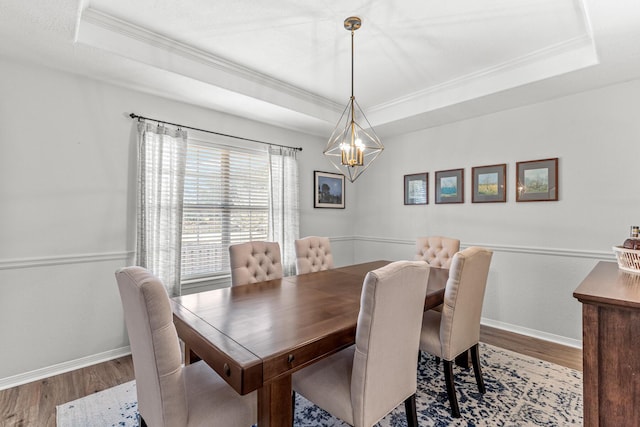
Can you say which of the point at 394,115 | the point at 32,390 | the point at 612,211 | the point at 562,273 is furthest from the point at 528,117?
the point at 32,390

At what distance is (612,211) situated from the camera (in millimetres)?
2688

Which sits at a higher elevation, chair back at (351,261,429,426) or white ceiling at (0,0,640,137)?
white ceiling at (0,0,640,137)

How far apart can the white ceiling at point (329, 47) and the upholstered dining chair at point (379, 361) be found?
5.93ft

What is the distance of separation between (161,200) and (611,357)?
126 inches

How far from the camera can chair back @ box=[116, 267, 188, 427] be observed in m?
1.10

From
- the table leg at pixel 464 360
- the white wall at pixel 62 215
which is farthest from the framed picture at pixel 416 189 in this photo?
the white wall at pixel 62 215

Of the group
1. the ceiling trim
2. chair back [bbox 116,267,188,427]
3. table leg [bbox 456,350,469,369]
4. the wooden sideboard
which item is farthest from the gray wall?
the wooden sideboard

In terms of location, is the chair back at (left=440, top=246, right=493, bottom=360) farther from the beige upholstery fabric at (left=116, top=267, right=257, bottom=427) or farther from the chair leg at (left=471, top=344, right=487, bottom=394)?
the beige upholstery fabric at (left=116, top=267, right=257, bottom=427)

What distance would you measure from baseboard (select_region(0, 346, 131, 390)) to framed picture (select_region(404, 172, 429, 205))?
3.64 meters

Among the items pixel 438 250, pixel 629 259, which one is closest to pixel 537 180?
pixel 438 250

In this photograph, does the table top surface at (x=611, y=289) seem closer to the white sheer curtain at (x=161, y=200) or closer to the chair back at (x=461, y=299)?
the chair back at (x=461, y=299)

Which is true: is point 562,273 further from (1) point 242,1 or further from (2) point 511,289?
(1) point 242,1

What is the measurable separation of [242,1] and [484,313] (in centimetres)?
381

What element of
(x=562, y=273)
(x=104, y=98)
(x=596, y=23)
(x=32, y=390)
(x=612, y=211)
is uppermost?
(x=596, y=23)
